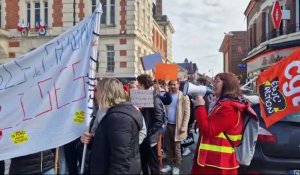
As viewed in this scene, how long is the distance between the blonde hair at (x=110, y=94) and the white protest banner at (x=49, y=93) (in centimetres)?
26

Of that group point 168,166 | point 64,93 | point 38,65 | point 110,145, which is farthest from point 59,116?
point 168,166

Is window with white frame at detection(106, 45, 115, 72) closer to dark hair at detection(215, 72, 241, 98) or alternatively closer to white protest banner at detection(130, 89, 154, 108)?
white protest banner at detection(130, 89, 154, 108)

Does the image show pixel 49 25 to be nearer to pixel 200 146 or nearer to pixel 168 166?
pixel 168 166

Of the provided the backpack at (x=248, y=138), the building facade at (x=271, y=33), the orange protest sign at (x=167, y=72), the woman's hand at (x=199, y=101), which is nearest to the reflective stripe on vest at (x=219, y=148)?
the backpack at (x=248, y=138)

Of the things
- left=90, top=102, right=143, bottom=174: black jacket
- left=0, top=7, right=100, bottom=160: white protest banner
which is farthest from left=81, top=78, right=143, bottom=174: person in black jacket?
left=0, top=7, right=100, bottom=160: white protest banner

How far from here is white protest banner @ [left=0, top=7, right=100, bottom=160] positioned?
4.12 meters

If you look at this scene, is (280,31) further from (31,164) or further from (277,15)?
(31,164)

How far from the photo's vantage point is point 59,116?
4137mm

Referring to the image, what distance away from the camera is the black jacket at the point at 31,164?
4195mm

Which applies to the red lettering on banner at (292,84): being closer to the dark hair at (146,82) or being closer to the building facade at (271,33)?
the dark hair at (146,82)

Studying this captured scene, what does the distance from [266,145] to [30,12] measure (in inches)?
1201

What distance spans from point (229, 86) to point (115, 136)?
4.09 ft

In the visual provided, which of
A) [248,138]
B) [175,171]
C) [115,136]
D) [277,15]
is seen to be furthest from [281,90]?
[277,15]

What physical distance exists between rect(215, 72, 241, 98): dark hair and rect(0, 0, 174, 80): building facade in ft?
88.7
